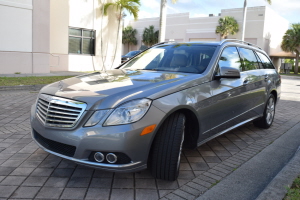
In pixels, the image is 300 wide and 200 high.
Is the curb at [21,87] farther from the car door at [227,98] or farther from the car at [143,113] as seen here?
the car door at [227,98]

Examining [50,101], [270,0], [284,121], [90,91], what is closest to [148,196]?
[90,91]

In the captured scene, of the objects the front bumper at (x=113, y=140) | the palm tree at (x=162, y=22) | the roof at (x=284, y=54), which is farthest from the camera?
the roof at (x=284, y=54)

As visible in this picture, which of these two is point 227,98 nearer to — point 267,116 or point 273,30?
point 267,116

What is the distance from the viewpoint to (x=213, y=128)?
3.78 m

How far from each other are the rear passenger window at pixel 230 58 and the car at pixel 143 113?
0.03 meters

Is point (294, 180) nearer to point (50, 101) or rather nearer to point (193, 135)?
point (193, 135)

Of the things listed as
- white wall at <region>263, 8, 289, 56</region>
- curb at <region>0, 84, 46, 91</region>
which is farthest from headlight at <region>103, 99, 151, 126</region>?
white wall at <region>263, 8, 289, 56</region>

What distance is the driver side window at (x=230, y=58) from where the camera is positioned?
4.14m

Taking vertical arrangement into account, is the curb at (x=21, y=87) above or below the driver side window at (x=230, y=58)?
below

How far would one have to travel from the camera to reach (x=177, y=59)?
424 centimetres

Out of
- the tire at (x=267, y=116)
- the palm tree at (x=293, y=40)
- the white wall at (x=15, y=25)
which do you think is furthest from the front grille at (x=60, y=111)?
the palm tree at (x=293, y=40)

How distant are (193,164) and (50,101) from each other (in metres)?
1.98

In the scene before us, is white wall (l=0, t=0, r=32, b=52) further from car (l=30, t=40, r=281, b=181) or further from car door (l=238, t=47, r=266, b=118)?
car door (l=238, t=47, r=266, b=118)

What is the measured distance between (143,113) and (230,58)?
2.21 m
